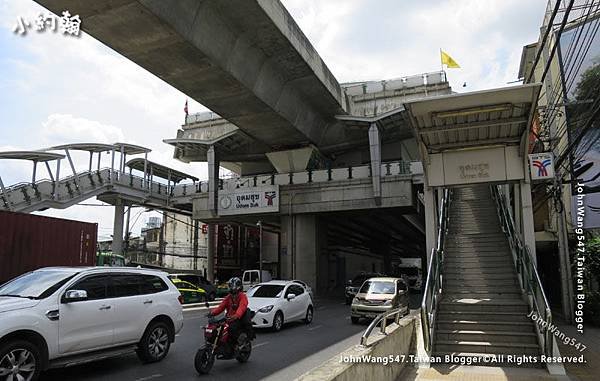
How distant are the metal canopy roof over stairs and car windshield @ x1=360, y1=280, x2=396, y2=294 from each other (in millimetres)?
6604

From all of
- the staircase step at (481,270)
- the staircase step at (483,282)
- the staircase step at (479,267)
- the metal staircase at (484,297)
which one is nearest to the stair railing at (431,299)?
the metal staircase at (484,297)

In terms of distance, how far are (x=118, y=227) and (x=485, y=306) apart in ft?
105

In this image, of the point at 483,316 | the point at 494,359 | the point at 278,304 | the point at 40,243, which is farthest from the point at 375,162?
the point at 494,359

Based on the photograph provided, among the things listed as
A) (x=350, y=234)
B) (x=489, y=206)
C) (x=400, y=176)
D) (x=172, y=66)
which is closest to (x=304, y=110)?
(x=400, y=176)

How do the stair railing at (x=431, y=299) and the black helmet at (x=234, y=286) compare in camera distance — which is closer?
the black helmet at (x=234, y=286)

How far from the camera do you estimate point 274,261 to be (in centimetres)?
4853

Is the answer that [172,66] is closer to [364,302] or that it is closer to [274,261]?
[364,302]

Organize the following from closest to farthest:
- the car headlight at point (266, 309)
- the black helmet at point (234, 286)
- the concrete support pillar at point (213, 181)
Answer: the black helmet at point (234, 286) < the car headlight at point (266, 309) < the concrete support pillar at point (213, 181)

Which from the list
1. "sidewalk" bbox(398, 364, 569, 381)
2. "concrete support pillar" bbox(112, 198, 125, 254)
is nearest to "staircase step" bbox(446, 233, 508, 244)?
"sidewalk" bbox(398, 364, 569, 381)

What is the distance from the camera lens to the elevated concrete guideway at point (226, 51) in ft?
50.8

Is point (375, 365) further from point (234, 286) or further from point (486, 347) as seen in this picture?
point (486, 347)

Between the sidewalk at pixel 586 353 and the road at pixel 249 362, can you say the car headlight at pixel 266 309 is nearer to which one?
the road at pixel 249 362

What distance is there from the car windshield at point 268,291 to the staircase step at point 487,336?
20.0 ft

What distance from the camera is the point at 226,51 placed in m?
18.8
